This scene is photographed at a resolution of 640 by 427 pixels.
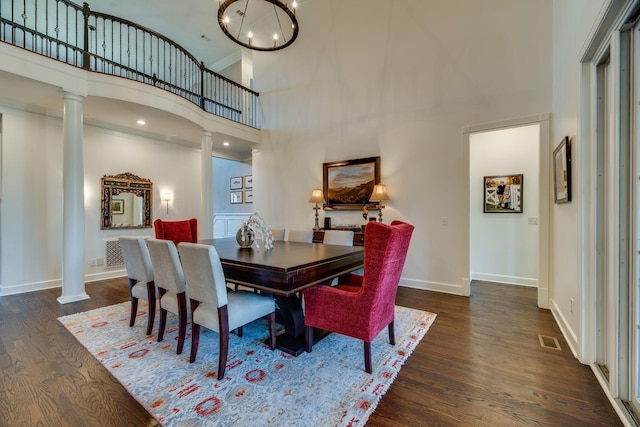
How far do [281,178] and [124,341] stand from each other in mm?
3896

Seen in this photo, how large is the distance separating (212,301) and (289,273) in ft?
1.93

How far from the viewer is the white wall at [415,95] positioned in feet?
11.8

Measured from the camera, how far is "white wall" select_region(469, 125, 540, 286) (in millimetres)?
4207

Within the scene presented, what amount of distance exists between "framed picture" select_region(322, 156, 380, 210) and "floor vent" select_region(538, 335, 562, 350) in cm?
281

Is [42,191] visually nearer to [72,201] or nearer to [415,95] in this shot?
[72,201]

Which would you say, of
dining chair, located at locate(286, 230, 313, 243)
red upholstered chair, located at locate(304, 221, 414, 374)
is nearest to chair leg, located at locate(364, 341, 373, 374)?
red upholstered chair, located at locate(304, 221, 414, 374)

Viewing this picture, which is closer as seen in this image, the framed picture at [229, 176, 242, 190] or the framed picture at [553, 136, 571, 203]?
the framed picture at [553, 136, 571, 203]

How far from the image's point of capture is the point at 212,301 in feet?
6.49

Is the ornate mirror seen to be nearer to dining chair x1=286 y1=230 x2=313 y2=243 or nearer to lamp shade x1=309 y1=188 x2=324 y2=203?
lamp shade x1=309 y1=188 x2=324 y2=203

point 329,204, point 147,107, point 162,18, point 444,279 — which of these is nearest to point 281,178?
point 329,204

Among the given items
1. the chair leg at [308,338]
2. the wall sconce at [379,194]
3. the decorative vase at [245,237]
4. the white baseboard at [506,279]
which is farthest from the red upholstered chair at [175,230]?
the white baseboard at [506,279]

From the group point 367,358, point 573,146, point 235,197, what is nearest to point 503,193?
point 573,146

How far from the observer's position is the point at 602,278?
1951 mm

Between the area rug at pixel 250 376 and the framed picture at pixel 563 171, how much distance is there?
1.84 meters
